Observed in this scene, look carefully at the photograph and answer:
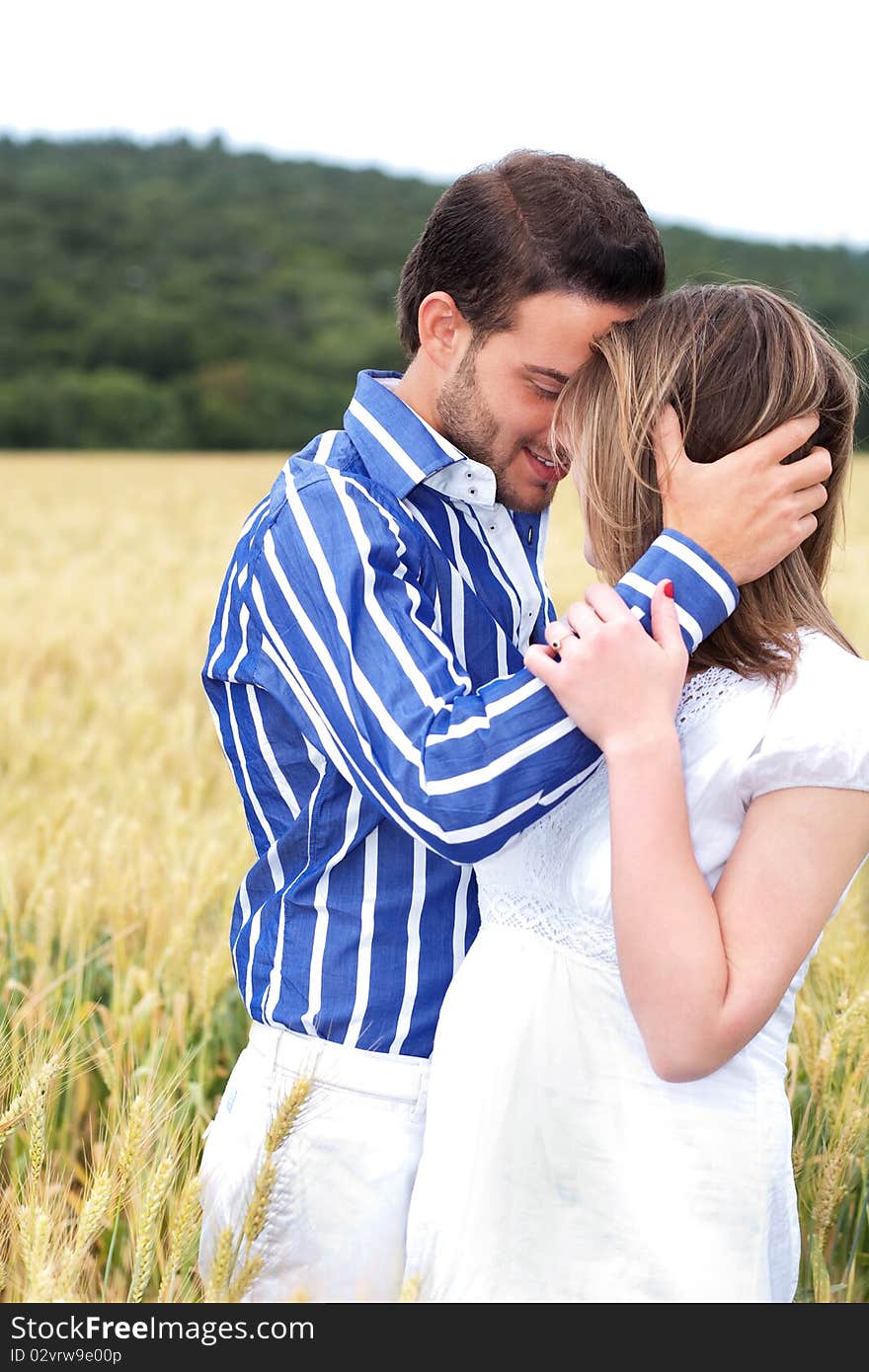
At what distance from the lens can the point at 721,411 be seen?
4.23 feet

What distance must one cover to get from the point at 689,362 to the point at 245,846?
1.74 metres

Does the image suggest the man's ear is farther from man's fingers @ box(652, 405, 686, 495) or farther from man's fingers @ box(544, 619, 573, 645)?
man's fingers @ box(544, 619, 573, 645)

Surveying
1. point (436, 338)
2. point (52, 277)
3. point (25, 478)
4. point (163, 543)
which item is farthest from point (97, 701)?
point (52, 277)

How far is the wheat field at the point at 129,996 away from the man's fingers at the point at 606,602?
38 cm

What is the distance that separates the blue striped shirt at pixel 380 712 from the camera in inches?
46.2

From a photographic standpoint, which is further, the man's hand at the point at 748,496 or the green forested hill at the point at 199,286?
the green forested hill at the point at 199,286

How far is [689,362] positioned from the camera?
4.25 feet

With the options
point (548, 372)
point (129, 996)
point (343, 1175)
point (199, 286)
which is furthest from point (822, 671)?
point (199, 286)

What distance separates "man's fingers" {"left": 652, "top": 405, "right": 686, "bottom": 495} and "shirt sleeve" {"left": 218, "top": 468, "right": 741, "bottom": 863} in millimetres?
114

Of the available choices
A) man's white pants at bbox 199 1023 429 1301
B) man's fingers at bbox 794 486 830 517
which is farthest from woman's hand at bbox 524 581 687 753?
man's white pants at bbox 199 1023 429 1301

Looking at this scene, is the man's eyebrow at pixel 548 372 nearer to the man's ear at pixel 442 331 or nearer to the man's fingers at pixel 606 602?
the man's ear at pixel 442 331

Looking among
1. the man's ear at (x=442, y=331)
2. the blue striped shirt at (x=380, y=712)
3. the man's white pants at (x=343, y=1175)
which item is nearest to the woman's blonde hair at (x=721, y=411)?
the blue striped shirt at (x=380, y=712)

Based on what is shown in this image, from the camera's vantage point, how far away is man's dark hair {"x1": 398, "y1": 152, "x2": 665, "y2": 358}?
4.99 ft
